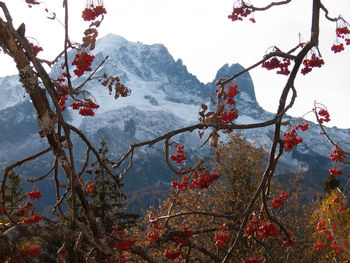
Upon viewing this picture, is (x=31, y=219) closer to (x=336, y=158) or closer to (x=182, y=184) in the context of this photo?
(x=182, y=184)

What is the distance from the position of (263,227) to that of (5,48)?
12.5 feet

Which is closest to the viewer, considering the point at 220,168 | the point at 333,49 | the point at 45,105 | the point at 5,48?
the point at 5,48

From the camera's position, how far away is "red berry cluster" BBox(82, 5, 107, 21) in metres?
3.82

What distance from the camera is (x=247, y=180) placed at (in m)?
21.3

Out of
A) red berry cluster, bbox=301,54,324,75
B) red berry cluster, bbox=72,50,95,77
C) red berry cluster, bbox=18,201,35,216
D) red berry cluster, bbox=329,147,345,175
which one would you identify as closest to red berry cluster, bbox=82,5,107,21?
red berry cluster, bbox=72,50,95,77

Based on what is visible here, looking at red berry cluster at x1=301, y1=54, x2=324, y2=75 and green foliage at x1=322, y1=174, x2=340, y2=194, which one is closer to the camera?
red berry cluster at x1=301, y1=54, x2=324, y2=75

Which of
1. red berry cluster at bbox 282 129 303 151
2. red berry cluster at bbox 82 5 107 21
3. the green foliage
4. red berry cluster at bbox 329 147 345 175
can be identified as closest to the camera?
red berry cluster at bbox 82 5 107 21

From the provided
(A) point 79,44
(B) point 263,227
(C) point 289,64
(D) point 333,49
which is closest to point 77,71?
(A) point 79,44

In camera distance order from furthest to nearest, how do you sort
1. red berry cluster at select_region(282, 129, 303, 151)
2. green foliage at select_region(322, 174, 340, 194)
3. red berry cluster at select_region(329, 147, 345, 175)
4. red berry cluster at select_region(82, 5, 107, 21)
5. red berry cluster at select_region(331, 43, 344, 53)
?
green foliage at select_region(322, 174, 340, 194) < red berry cluster at select_region(331, 43, 344, 53) < red berry cluster at select_region(329, 147, 345, 175) < red berry cluster at select_region(282, 129, 303, 151) < red berry cluster at select_region(82, 5, 107, 21)

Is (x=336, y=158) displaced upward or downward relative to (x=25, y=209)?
upward

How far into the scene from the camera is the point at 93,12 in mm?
3855

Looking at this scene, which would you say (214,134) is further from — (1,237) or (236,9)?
(236,9)

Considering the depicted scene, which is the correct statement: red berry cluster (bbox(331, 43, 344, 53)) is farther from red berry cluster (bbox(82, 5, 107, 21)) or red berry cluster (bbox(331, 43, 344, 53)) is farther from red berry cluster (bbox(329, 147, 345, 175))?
red berry cluster (bbox(82, 5, 107, 21))

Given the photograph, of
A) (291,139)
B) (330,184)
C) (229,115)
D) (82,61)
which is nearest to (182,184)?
(291,139)
